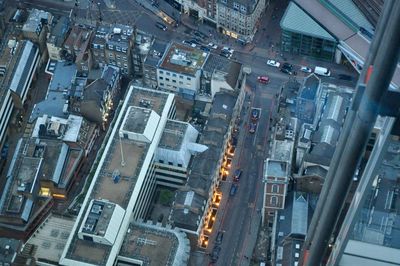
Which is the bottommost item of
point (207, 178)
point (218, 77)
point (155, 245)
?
point (155, 245)

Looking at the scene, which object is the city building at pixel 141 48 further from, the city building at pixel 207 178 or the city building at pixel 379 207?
the city building at pixel 379 207

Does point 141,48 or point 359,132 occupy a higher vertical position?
point 141,48

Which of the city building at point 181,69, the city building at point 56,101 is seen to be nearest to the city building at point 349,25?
the city building at point 181,69

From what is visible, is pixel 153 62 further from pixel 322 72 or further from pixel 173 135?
pixel 322 72

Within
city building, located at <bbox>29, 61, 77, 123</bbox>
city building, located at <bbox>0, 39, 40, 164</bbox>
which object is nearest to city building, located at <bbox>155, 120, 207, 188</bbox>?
city building, located at <bbox>29, 61, 77, 123</bbox>

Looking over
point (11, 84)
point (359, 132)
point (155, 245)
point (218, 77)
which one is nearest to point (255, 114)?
point (218, 77)

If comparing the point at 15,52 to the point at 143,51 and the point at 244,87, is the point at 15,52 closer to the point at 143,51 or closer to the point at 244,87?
the point at 143,51

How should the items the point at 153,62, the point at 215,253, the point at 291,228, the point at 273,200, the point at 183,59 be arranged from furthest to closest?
the point at 153,62, the point at 183,59, the point at 215,253, the point at 273,200, the point at 291,228
